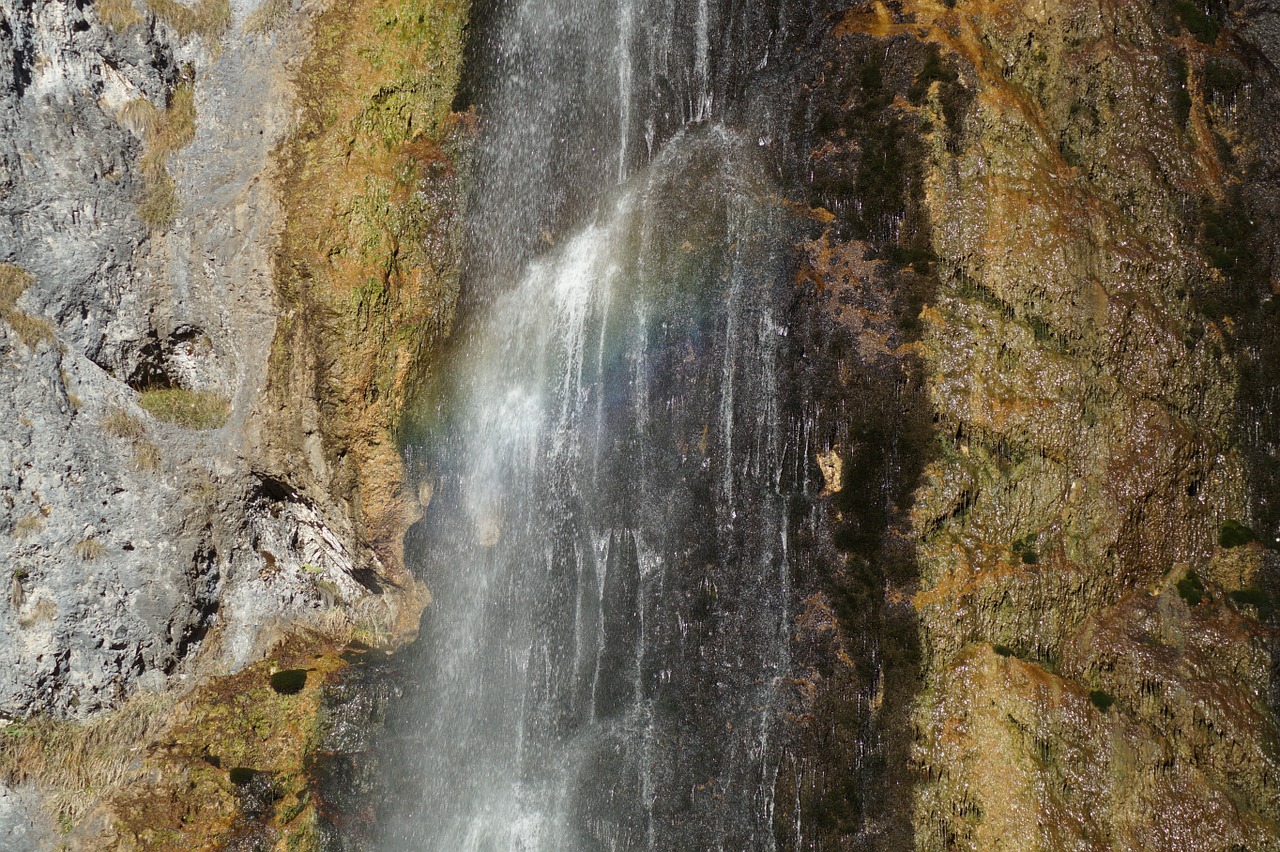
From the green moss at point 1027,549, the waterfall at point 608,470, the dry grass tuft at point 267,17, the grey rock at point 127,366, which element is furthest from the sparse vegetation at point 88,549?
the green moss at point 1027,549

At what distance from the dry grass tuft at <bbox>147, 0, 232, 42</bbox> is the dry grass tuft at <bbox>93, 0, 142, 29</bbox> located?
5.7 inches

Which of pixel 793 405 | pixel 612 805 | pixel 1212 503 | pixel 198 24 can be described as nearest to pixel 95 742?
pixel 612 805

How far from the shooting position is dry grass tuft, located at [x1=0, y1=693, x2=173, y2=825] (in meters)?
7.33

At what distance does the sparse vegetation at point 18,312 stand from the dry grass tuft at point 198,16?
226 cm

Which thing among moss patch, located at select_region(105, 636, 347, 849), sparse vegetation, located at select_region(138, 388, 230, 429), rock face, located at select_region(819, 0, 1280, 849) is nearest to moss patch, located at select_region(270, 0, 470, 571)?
sparse vegetation, located at select_region(138, 388, 230, 429)

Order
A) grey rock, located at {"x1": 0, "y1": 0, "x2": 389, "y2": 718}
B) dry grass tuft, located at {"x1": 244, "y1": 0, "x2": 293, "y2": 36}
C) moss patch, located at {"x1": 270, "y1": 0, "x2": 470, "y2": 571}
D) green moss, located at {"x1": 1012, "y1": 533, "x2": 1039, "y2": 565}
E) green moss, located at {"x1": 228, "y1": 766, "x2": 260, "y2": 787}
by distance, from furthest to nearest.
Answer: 1. green moss, located at {"x1": 228, "y1": 766, "x2": 260, "y2": 787}
2. moss patch, located at {"x1": 270, "y1": 0, "x2": 470, "y2": 571}
3. dry grass tuft, located at {"x1": 244, "y1": 0, "x2": 293, "y2": 36}
4. grey rock, located at {"x1": 0, "y1": 0, "x2": 389, "y2": 718}
5. green moss, located at {"x1": 1012, "y1": 533, "x2": 1039, "y2": 565}

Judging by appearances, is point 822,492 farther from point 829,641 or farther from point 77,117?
point 77,117

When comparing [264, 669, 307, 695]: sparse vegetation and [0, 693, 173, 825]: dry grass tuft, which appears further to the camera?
[264, 669, 307, 695]: sparse vegetation

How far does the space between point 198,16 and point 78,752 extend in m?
6.10

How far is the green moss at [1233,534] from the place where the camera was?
275 inches

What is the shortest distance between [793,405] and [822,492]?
0.73 meters

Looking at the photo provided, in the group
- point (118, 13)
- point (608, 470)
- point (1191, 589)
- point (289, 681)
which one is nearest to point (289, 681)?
point (289, 681)

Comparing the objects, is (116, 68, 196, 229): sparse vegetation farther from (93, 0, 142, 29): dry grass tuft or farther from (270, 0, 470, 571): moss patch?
(270, 0, 470, 571): moss patch

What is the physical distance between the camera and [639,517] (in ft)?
26.2
